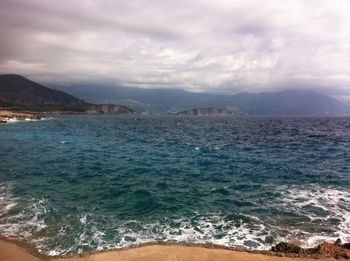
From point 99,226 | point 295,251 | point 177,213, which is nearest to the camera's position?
point 295,251

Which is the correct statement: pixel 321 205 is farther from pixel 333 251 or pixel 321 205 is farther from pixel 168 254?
pixel 168 254

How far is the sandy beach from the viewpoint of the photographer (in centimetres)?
1659

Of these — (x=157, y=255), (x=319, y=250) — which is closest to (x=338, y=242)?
(x=319, y=250)

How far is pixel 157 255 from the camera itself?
1686 cm

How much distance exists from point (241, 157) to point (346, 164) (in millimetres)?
15562

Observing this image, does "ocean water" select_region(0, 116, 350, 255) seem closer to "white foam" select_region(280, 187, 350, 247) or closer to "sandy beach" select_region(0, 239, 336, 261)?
"white foam" select_region(280, 187, 350, 247)

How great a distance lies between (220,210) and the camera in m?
26.1

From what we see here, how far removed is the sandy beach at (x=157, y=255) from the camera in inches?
653

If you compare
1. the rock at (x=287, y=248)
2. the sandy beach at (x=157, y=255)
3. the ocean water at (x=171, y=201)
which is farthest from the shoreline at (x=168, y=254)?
the ocean water at (x=171, y=201)

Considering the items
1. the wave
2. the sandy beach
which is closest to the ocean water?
the wave

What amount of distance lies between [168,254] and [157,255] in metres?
0.58

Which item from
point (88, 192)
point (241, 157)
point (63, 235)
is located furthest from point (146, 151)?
point (63, 235)

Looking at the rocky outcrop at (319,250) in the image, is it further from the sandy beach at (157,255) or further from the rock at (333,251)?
the sandy beach at (157,255)

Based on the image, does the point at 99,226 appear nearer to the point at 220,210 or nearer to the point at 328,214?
the point at 220,210
